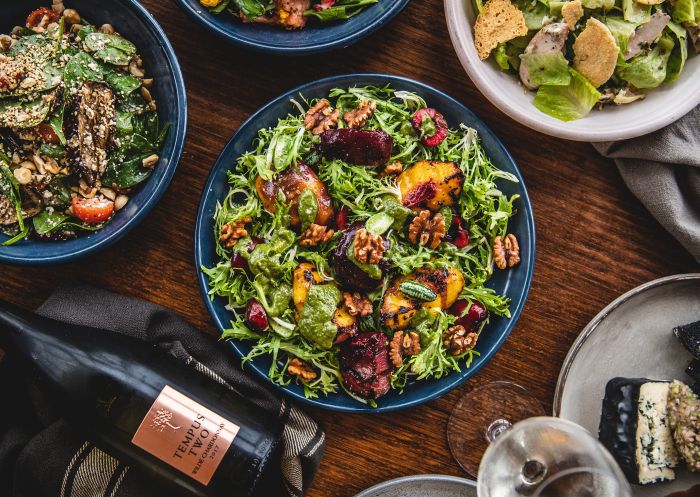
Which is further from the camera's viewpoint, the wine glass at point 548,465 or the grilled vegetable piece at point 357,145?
the grilled vegetable piece at point 357,145

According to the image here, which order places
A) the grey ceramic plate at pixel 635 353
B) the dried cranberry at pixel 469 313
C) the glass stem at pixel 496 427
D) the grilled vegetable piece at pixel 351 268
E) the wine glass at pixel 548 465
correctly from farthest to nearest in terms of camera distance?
the glass stem at pixel 496 427 < the grey ceramic plate at pixel 635 353 < the dried cranberry at pixel 469 313 < the grilled vegetable piece at pixel 351 268 < the wine glass at pixel 548 465

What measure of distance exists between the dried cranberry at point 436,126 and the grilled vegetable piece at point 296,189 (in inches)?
12.5

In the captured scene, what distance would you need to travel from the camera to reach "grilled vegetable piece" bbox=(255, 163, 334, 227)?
5.82 ft

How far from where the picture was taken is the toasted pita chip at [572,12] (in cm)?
174

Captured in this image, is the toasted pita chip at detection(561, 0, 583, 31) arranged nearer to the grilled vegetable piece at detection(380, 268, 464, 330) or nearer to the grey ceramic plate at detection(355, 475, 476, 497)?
the grilled vegetable piece at detection(380, 268, 464, 330)

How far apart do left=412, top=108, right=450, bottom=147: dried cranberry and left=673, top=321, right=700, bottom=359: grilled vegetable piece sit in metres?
0.92

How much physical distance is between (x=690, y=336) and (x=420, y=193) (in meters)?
0.92

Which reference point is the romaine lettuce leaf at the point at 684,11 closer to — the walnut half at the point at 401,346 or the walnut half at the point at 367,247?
the walnut half at the point at 367,247

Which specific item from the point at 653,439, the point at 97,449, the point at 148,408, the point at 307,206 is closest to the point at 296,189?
the point at 307,206

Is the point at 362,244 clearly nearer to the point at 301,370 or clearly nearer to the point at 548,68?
the point at 301,370

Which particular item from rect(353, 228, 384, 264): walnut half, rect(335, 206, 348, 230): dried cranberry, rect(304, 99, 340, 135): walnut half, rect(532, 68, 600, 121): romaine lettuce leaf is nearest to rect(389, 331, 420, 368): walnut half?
rect(353, 228, 384, 264): walnut half

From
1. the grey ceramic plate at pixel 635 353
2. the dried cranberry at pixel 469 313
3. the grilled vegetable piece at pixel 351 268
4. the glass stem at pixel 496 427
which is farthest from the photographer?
the glass stem at pixel 496 427

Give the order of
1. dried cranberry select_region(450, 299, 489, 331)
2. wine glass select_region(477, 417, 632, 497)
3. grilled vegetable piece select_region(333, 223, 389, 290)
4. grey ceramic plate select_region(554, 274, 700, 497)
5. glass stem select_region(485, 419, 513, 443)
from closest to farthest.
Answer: wine glass select_region(477, 417, 632, 497)
grilled vegetable piece select_region(333, 223, 389, 290)
dried cranberry select_region(450, 299, 489, 331)
grey ceramic plate select_region(554, 274, 700, 497)
glass stem select_region(485, 419, 513, 443)

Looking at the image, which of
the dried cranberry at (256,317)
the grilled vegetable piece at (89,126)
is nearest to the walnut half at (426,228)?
the dried cranberry at (256,317)
